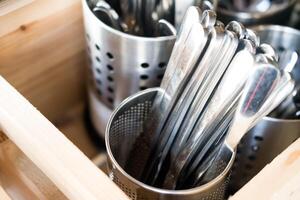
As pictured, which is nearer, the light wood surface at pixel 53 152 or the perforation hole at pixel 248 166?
the light wood surface at pixel 53 152

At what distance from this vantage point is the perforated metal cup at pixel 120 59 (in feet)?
1.40

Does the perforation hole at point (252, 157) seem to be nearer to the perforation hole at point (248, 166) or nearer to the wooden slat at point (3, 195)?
the perforation hole at point (248, 166)

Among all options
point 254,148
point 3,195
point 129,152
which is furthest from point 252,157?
point 3,195

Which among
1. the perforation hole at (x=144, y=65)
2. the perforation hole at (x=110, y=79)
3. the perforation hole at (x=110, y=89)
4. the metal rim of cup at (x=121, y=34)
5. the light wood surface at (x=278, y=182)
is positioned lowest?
the perforation hole at (x=110, y=89)

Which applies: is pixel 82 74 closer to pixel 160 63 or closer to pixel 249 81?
pixel 160 63

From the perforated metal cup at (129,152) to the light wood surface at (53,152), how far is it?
1.5 inches

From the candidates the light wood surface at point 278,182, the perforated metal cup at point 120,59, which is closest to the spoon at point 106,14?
the perforated metal cup at point 120,59

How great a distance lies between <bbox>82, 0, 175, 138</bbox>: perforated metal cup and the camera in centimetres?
43

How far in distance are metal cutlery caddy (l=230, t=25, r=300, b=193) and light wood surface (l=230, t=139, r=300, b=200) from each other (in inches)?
2.8

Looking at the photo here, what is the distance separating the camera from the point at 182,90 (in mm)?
388

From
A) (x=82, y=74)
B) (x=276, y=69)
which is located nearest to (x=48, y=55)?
(x=82, y=74)

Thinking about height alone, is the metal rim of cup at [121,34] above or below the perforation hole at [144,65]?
above

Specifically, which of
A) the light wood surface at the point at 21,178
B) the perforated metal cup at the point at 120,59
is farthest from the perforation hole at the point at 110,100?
the light wood surface at the point at 21,178

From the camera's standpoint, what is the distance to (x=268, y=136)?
43cm
